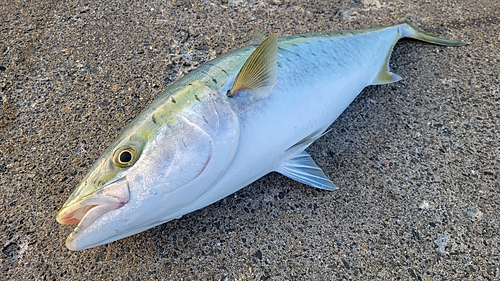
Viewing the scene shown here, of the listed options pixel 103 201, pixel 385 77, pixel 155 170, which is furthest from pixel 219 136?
pixel 385 77

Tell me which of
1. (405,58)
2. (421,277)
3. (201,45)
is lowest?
(421,277)

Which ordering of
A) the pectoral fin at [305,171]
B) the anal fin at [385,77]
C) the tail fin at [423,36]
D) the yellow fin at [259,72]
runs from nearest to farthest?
the yellow fin at [259,72], the pectoral fin at [305,171], the anal fin at [385,77], the tail fin at [423,36]

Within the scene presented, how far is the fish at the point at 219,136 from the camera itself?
1.45m

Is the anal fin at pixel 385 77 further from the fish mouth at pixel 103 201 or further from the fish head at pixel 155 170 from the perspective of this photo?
the fish mouth at pixel 103 201

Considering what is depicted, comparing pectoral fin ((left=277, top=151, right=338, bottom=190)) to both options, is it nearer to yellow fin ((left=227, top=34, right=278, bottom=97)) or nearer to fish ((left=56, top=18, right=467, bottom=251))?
fish ((left=56, top=18, right=467, bottom=251))

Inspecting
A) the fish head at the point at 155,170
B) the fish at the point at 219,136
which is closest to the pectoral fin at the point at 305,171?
the fish at the point at 219,136

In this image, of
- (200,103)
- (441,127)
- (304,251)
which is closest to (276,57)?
(200,103)

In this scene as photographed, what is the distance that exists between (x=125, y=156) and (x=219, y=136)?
410 mm

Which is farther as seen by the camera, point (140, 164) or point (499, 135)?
point (499, 135)

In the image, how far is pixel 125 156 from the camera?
150 cm

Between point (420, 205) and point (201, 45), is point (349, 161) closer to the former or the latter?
point (420, 205)

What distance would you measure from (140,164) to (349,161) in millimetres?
1227

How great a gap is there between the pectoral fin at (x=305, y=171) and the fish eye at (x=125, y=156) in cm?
76

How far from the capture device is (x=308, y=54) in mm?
2035
